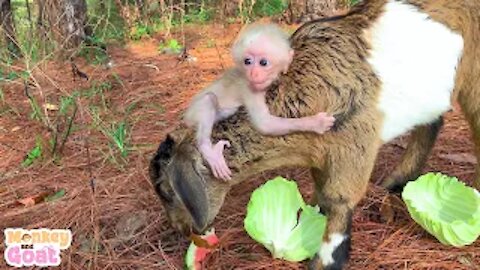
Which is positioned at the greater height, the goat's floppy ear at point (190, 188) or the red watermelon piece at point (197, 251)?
the goat's floppy ear at point (190, 188)

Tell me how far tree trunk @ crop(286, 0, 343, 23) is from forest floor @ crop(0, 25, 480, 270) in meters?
1.55

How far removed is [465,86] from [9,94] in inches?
168

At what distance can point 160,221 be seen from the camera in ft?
12.4

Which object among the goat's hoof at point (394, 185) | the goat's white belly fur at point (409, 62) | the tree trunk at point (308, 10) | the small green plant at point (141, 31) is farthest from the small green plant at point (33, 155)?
the small green plant at point (141, 31)

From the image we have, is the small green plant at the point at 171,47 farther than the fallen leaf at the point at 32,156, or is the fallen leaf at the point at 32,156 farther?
the small green plant at the point at 171,47

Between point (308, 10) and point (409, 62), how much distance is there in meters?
4.14

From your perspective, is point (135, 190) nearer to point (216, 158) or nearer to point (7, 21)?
point (216, 158)

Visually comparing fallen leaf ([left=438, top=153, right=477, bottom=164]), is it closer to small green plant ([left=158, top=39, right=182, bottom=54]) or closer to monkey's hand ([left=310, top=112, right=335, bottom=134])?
monkey's hand ([left=310, top=112, right=335, bottom=134])

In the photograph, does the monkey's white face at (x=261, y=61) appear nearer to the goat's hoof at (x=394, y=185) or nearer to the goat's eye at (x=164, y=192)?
the goat's eye at (x=164, y=192)

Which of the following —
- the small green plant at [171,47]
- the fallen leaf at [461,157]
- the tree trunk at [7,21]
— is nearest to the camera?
the fallen leaf at [461,157]

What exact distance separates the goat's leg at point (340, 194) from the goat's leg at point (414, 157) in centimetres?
101

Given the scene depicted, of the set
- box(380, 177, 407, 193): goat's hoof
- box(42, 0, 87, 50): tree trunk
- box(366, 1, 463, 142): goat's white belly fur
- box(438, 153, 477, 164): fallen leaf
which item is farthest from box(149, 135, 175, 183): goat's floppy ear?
box(42, 0, 87, 50): tree trunk

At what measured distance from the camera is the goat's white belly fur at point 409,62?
10.6 ft

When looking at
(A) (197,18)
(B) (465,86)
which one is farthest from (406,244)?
(A) (197,18)
